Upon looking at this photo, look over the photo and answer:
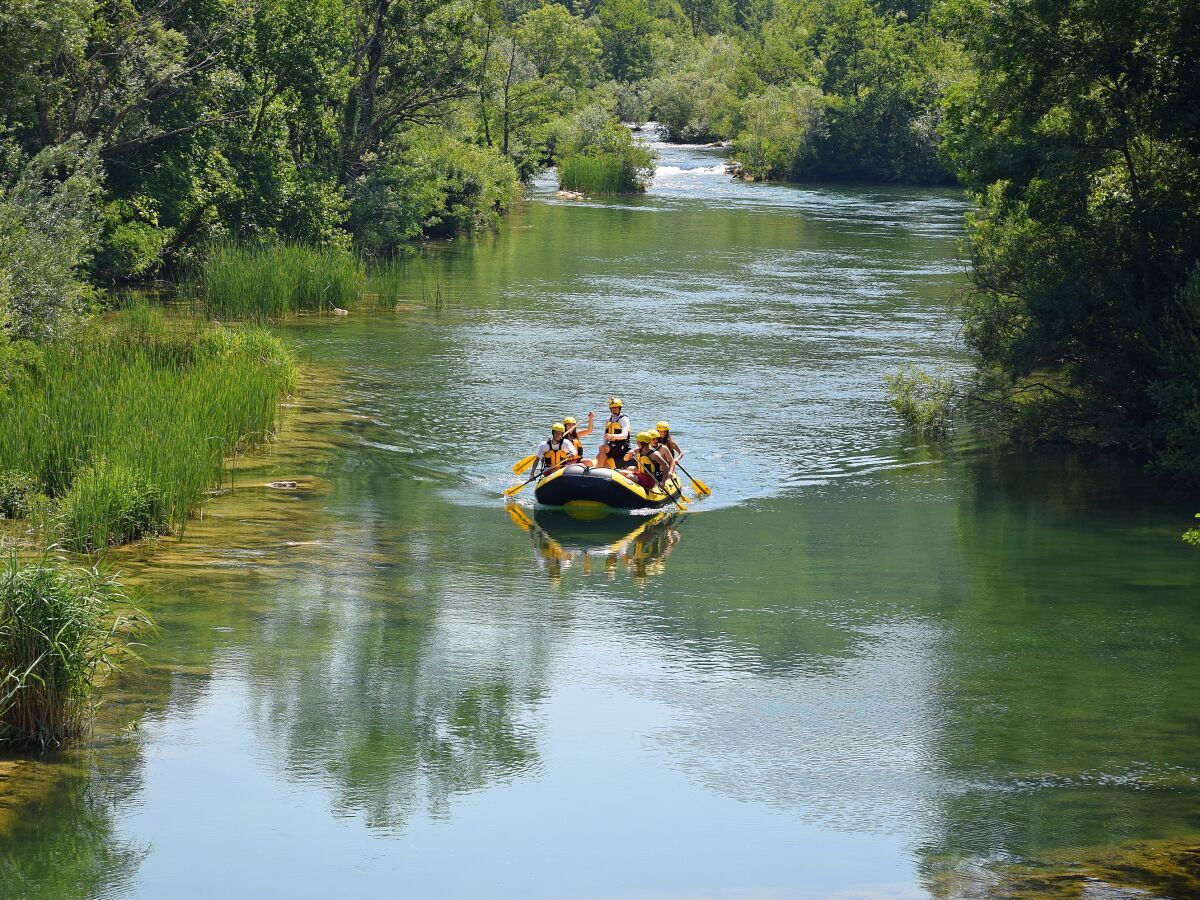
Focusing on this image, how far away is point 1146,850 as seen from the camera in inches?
372

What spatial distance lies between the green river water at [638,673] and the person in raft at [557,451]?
0.58 meters

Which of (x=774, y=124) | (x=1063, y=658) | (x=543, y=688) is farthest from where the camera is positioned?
(x=774, y=124)

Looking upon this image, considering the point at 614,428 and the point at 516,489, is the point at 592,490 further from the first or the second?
the point at 614,428

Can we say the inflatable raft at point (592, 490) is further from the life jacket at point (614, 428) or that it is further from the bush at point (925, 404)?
the bush at point (925, 404)

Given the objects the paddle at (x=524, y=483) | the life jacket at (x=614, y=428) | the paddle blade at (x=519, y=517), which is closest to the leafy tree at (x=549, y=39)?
the life jacket at (x=614, y=428)

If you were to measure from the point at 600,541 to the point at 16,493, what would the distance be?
252 inches

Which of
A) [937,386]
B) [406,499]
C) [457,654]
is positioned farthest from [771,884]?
[937,386]

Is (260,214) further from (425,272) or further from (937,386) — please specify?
(937,386)

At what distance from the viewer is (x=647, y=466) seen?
18.8 metres

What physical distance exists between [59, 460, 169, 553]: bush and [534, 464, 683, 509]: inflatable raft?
4522 mm

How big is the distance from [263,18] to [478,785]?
26.1 meters

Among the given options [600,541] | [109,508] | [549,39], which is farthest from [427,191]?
[549,39]

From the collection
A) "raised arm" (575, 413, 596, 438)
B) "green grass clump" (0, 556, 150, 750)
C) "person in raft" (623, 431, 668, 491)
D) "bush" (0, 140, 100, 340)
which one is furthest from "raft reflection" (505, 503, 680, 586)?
"bush" (0, 140, 100, 340)

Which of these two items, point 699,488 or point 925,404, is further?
point 925,404
